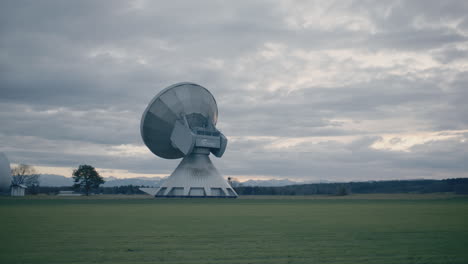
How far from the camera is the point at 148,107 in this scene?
172ft

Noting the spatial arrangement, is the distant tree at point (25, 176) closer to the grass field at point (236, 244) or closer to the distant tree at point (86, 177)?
the distant tree at point (86, 177)

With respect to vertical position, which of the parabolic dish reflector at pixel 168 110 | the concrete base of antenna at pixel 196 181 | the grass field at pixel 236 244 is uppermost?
the parabolic dish reflector at pixel 168 110

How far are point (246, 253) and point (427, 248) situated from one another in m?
4.31

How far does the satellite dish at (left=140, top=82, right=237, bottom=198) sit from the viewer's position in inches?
2100

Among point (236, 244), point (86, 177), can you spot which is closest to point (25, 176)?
point (86, 177)

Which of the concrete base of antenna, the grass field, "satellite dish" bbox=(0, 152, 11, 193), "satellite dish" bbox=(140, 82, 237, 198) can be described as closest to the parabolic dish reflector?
"satellite dish" bbox=(140, 82, 237, 198)

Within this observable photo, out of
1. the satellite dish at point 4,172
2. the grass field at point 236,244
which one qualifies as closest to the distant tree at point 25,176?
the satellite dish at point 4,172

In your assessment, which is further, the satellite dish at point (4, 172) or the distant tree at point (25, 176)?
the distant tree at point (25, 176)

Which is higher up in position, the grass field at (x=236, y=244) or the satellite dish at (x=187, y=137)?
the satellite dish at (x=187, y=137)

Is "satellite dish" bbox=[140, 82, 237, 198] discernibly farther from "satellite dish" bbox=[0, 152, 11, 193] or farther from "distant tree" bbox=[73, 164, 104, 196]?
"distant tree" bbox=[73, 164, 104, 196]

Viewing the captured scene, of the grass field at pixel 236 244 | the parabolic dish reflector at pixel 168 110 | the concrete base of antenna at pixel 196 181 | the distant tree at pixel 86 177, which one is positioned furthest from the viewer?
the distant tree at pixel 86 177

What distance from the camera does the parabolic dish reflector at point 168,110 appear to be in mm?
53000

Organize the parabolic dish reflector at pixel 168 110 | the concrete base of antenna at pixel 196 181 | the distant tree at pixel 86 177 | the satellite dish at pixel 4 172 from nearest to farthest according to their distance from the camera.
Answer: the satellite dish at pixel 4 172 < the parabolic dish reflector at pixel 168 110 < the concrete base of antenna at pixel 196 181 < the distant tree at pixel 86 177

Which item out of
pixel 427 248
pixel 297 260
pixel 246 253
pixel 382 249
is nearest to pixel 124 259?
pixel 246 253
